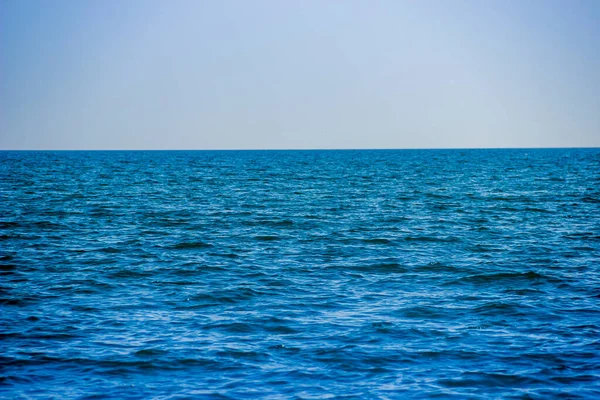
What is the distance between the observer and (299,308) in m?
14.0

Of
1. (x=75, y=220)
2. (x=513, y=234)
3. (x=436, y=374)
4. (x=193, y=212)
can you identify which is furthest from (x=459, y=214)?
(x=436, y=374)

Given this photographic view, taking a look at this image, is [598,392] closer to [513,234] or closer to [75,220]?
[513,234]

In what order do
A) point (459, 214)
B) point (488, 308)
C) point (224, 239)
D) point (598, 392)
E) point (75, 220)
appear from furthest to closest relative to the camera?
point (459, 214) → point (75, 220) → point (224, 239) → point (488, 308) → point (598, 392)

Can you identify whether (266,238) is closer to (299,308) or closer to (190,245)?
(190,245)

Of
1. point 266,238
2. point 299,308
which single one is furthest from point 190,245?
point 299,308

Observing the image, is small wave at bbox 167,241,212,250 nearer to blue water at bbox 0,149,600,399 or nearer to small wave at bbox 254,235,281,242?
blue water at bbox 0,149,600,399

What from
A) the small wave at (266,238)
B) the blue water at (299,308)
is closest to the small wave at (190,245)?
the blue water at (299,308)

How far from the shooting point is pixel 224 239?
24.6 metres

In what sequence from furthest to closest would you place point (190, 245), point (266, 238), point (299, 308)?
1. point (266, 238)
2. point (190, 245)
3. point (299, 308)

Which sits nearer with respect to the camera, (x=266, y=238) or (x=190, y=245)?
(x=190, y=245)

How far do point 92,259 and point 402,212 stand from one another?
1894 centimetres

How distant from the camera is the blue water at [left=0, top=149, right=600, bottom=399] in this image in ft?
32.2

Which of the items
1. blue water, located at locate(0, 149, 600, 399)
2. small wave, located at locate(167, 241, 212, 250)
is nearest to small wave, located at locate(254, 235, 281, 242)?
blue water, located at locate(0, 149, 600, 399)

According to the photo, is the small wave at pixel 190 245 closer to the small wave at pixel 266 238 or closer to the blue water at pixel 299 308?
the blue water at pixel 299 308
